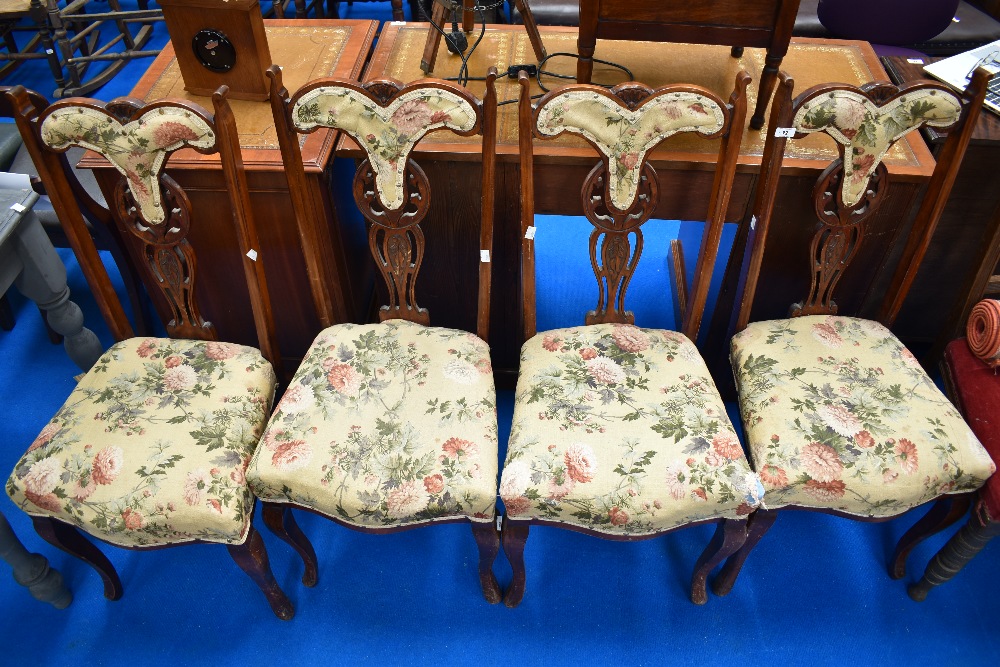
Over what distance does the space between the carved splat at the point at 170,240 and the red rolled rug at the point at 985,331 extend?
1660mm

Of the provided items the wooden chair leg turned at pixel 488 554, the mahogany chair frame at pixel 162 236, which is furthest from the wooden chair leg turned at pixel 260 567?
the wooden chair leg turned at pixel 488 554

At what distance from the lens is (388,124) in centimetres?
131

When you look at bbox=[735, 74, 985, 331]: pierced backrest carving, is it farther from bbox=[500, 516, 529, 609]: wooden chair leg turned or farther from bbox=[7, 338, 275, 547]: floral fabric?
bbox=[7, 338, 275, 547]: floral fabric

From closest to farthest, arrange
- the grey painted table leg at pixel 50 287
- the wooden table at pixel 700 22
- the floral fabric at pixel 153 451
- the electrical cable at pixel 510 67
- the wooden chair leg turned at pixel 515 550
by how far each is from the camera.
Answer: the floral fabric at pixel 153 451, the wooden chair leg turned at pixel 515 550, the wooden table at pixel 700 22, the grey painted table leg at pixel 50 287, the electrical cable at pixel 510 67

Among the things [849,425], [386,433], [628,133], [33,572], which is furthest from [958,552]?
[33,572]

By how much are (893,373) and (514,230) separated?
88cm

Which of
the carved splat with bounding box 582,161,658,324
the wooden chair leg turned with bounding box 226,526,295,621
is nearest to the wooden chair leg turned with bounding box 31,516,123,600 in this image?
the wooden chair leg turned with bounding box 226,526,295,621

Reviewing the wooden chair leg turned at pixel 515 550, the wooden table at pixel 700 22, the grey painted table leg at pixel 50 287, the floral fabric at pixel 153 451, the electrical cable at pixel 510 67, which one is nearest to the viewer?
the floral fabric at pixel 153 451

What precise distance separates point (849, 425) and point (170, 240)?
141 cm

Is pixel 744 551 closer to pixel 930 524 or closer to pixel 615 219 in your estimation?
pixel 930 524

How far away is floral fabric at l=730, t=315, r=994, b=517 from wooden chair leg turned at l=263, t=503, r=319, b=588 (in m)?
0.95

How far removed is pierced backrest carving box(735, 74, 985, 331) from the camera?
4.21 feet

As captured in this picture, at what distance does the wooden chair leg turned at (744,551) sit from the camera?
52.9 inches

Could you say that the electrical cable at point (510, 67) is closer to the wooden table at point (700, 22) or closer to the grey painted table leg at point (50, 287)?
the wooden table at point (700, 22)
